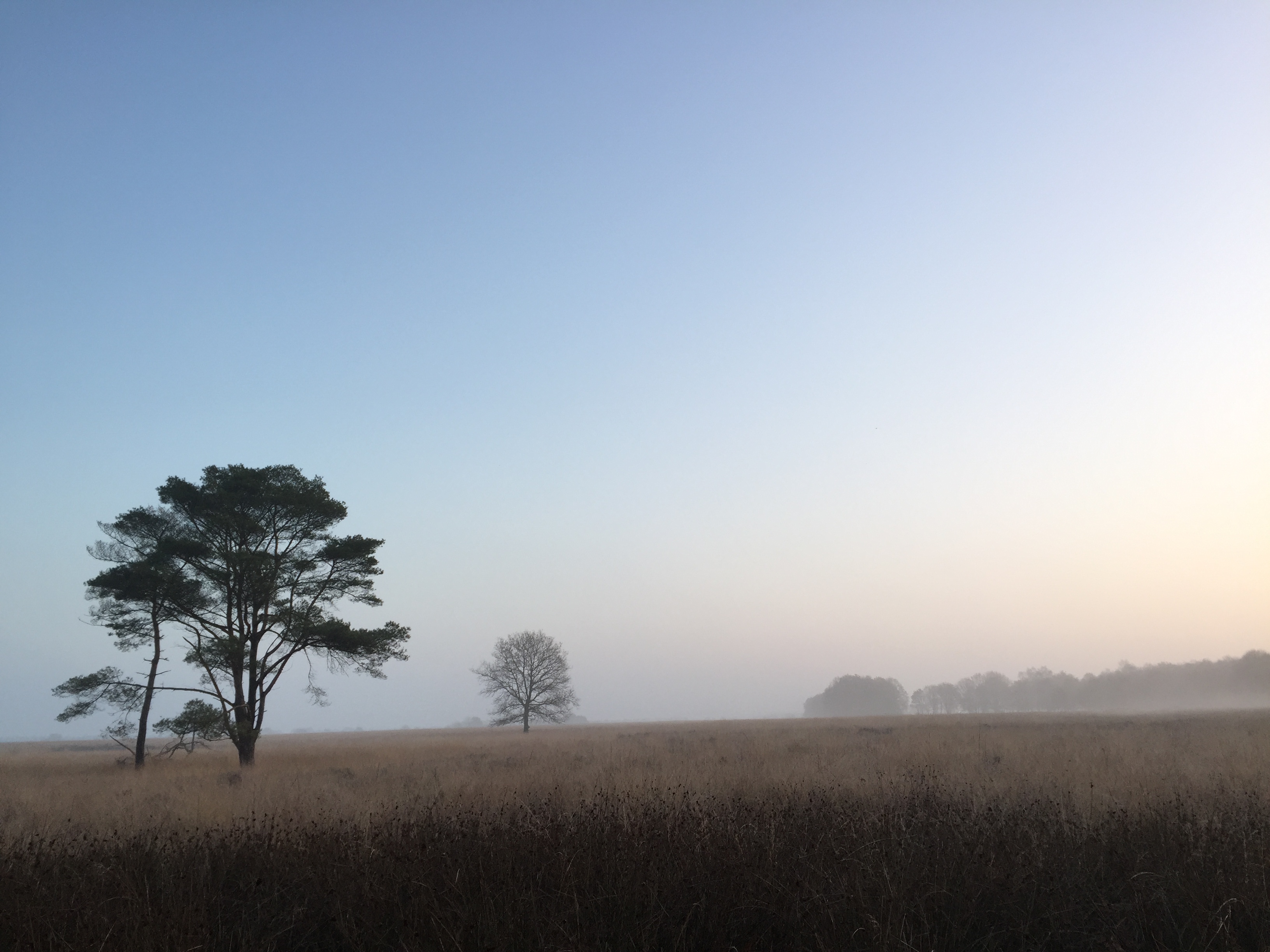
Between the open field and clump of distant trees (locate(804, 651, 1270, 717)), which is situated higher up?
the open field

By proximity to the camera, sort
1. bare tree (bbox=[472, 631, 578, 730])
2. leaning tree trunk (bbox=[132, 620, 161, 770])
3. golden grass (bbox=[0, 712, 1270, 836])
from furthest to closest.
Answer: bare tree (bbox=[472, 631, 578, 730]) < leaning tree trunk (bbox=[132, 620, 161, 770]) < golden grass (bbox=[0, 712, 1270, 836])

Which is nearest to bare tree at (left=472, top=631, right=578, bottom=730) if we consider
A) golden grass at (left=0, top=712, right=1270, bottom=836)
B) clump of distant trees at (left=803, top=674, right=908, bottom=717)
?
golden grass at (left=0, top=712, right=1270, bottom=836)

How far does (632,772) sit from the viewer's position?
45.1 feet

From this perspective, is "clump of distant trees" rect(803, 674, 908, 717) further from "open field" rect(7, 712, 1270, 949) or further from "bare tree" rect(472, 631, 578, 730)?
"open field" rect(7, 712, 1270, 949)

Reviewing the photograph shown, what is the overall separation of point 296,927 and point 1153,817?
27.7 feet

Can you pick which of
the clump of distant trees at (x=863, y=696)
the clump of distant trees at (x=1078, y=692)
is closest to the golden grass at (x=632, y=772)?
the clump of distant trees at (x=1078, y=692)

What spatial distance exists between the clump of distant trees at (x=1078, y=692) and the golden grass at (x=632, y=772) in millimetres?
61213

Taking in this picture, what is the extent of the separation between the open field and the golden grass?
161 mm

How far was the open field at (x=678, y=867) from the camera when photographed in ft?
16.0

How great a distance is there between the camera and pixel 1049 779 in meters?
11.5

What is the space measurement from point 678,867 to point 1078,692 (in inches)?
6623

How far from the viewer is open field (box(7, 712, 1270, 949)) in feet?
16.0

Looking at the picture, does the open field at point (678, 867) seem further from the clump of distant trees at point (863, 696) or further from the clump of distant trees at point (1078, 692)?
the clump of distant trees at point (863, 696)

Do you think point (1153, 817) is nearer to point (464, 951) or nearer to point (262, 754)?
point (464, 951)
